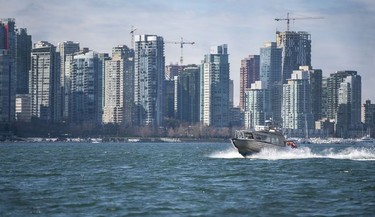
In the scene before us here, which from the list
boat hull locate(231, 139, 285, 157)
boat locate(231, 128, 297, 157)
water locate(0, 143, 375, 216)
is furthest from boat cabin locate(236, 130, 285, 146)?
water locate(0, 143, 375, 216)

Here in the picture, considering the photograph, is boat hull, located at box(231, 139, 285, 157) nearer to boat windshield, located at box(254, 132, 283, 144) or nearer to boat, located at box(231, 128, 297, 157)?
boat, located at box(231, 128, 297, 157)

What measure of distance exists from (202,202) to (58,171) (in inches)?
1415

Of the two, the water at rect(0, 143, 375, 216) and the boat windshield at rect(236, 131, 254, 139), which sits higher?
the boat windshield at rect(236, 131, 254, 139)

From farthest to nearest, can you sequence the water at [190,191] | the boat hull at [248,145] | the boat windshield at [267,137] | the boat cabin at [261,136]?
the boat windshield at [267,137], the boat cabin at [261,136], the boat hull at [248,145], the water at [190,191]

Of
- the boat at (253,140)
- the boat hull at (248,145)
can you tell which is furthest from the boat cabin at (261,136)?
the boat hull at (248,145)

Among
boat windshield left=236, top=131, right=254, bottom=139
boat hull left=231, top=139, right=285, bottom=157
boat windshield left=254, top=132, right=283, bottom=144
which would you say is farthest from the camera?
boat windshield left=254, top=132, right=283, bottom=144

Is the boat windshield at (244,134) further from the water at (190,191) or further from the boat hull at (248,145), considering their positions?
the water at (190,191)

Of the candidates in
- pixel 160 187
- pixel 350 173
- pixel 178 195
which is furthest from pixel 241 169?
pixel 178 195

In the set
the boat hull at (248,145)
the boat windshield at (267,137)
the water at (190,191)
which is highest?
the boat windshield at (267,137)

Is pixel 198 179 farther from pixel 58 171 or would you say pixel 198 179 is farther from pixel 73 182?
pixel 58 171

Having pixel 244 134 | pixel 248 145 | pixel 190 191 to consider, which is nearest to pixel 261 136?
pixel 248 145

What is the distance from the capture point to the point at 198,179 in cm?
8088

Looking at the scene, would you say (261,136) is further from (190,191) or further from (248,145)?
(190,191)

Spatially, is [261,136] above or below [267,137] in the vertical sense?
above
